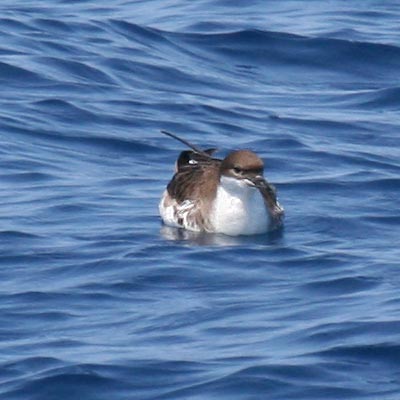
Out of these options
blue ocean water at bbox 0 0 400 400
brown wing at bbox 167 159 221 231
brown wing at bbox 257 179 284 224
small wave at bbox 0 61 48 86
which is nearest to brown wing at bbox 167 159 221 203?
brown wing at bbox 167 159 221 231

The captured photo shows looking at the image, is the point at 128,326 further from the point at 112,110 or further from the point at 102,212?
the point at 112,110

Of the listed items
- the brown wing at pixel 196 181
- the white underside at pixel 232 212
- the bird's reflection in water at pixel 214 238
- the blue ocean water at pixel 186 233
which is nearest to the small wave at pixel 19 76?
the blue ocean water at pixel 186 233

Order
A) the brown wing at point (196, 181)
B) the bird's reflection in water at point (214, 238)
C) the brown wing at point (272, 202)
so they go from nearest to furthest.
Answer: the bird's reflection in water at point (214, 238) < the brown wing at point (272, 202) < the brown wing at point (196, 181)

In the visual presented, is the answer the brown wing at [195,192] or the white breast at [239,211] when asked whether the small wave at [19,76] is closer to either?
the brown wing at [195,192]

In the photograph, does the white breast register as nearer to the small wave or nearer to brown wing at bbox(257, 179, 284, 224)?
brown wing at bbox(257, 179, 284, 224)

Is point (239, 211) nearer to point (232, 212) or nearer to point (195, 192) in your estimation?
point (232, 212)

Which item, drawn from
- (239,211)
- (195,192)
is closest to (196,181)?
(195,192)

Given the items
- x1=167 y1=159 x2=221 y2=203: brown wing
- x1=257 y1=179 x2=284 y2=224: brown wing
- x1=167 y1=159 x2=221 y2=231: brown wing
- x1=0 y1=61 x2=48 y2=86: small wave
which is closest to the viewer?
x1=257 y1=179 x2=284 y2=224: brown wing

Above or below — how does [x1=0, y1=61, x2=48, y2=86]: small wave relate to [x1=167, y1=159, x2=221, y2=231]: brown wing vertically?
above
